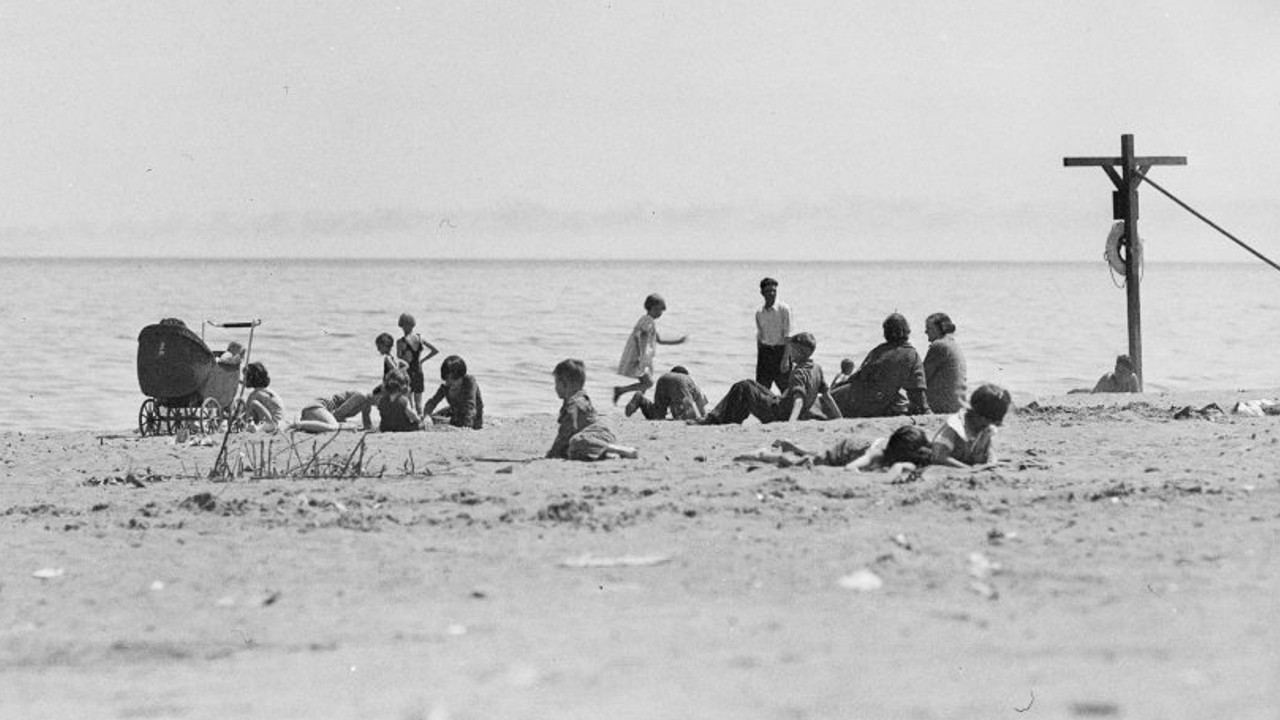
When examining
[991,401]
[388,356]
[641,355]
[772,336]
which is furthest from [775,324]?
[991,401]

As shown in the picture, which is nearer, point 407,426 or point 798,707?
point 798,707

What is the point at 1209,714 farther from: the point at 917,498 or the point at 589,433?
the point at 589,433

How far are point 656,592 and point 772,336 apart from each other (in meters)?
9.26

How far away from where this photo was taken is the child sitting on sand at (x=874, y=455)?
9656mm

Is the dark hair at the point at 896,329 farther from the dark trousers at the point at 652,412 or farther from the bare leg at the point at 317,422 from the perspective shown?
the bare leg at the point at 317,422

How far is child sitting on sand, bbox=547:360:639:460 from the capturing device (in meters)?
10.8

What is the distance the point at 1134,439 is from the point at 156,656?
24.6 feet

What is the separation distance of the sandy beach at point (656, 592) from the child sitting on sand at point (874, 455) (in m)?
0.19

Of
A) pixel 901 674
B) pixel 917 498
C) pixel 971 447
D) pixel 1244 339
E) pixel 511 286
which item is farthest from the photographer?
pixel 511 286

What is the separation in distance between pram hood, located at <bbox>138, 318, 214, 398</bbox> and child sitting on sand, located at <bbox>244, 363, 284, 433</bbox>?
16.9 inches

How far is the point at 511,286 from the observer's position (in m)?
91.4

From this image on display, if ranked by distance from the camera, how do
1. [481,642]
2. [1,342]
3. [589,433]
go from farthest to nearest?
[1,342] → [589,433] → [481,642]

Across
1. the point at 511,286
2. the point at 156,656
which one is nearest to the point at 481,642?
the point at 156,656

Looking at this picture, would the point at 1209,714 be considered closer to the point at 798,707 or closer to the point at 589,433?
the point at 798,707
